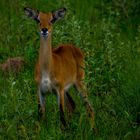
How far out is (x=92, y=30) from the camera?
537 inches

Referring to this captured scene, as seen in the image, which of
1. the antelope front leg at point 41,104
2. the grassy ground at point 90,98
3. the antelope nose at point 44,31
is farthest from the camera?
the antelope front leg at point 41,104

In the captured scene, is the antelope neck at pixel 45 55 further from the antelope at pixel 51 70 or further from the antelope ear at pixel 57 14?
the antelope ear at pixel 57 14

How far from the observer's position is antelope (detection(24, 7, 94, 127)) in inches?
392

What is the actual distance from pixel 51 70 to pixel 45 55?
0.20m

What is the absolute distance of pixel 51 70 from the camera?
10078 mm

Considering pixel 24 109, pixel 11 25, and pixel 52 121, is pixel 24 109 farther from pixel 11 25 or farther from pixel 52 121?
pixel 11 25

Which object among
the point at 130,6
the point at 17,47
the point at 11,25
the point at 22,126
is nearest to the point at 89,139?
the point at 22,126

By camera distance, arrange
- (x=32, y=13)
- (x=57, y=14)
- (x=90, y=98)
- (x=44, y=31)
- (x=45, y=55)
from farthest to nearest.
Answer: (x=90, y=98) < (x=57, y=14) < (x=32, y=13) < (x=45, y=55) < (x=44, y=31)

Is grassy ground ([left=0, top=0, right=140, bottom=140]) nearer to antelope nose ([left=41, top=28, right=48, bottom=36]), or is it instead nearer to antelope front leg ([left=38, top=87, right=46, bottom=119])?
antelope front leg ([left=38, top=87, right=46, bottom=119])

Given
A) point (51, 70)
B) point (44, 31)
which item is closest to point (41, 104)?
point (51, 70)

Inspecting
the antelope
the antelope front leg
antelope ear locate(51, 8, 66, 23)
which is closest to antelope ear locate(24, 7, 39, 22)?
the antelope

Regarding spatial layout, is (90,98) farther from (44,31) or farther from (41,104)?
(44,31)

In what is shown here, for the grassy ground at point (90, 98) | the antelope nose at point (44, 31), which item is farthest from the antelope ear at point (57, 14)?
the grassy ground at point (90, 98)

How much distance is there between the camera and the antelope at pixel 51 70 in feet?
32.7
